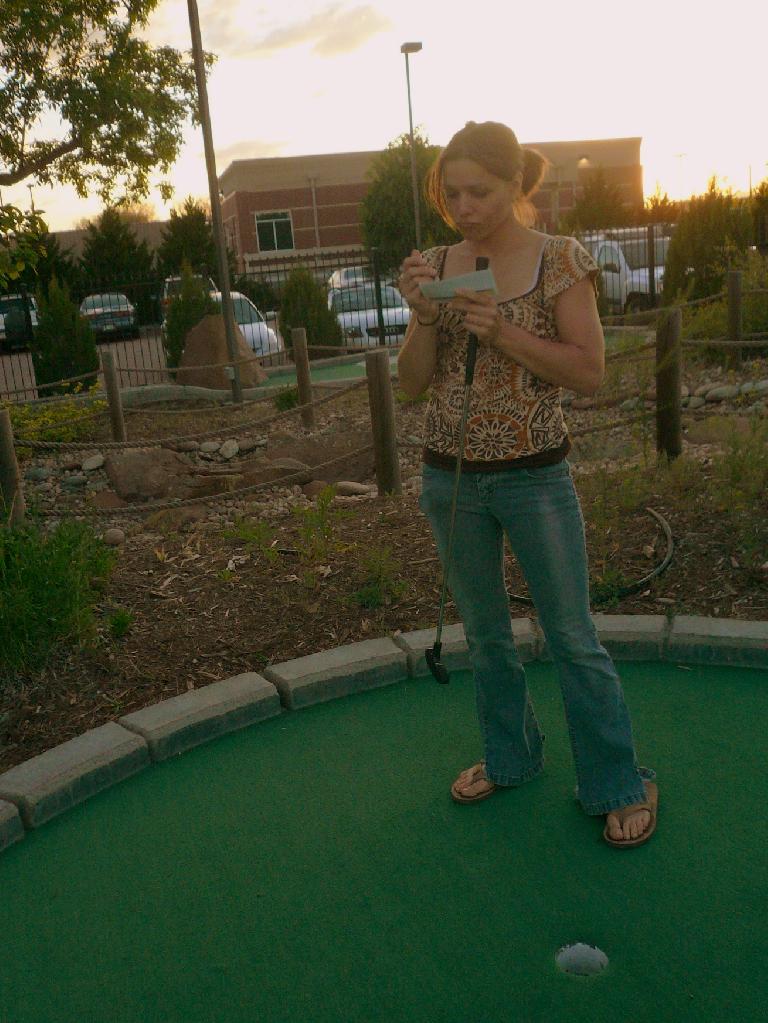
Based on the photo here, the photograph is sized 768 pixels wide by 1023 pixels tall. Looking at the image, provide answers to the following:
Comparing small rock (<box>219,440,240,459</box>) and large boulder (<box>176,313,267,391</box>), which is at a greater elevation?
large boulder (<box>176,313,267,391</box>)

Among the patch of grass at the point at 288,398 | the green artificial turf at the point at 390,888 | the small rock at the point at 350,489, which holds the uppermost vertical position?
the patch of grass at the point at 288,398

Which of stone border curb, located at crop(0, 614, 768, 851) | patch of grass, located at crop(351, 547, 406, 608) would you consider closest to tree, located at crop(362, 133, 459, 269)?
patch of grass, located at crop(351, 547, 406, 608)

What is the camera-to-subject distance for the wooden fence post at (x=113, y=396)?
37.1 ft

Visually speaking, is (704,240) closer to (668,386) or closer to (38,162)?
(668,386)

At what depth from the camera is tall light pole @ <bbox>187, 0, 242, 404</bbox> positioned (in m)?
14.0

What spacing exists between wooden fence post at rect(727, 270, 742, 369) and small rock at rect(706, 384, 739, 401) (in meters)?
0.68

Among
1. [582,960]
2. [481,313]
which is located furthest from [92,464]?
[582,960]

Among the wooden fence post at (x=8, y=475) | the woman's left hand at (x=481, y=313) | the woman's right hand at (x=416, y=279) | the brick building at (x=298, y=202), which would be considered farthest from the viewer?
the brick building at (x=298, y=202)

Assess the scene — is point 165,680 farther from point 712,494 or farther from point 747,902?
point 712,494

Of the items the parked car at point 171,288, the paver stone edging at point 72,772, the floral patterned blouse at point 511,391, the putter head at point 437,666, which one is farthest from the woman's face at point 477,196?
the parked car at point 171,288

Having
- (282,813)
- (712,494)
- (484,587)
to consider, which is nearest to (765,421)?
(712,494)

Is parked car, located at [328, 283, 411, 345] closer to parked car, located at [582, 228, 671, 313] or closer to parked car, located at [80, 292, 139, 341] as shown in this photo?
parked car, located at [582, 228, 671, 313]

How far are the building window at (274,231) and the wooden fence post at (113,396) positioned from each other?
4777cm

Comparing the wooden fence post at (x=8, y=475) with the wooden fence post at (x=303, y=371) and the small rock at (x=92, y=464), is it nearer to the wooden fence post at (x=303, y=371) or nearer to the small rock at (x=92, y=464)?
the small rock at (x=92, y=464)
